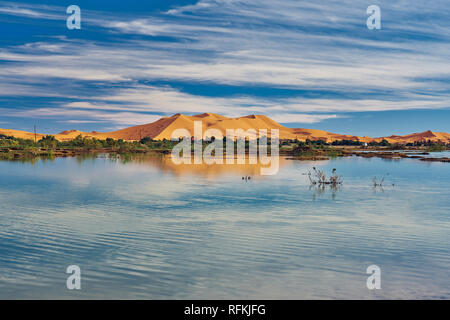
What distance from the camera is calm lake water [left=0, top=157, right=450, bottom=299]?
1273 centimetres

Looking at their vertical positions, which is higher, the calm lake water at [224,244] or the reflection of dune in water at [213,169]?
the reflection of dune in water at [213,169]

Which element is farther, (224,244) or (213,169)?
(213,169)

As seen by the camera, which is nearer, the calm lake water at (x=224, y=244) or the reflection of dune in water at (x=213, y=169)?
the calm lake water at (x=224, y=244)

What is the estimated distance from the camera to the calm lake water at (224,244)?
501 inches

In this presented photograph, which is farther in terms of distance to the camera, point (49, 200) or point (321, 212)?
point (49, 200)

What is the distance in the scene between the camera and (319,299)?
11.9 meters

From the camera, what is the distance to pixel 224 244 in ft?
57.6

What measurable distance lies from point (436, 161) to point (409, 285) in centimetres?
7398

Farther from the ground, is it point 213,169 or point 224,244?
point 213,169

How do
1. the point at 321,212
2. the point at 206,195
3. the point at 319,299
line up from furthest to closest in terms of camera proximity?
1. the point at 206,195
2. the point at 321,212
3. the point at 319,299
